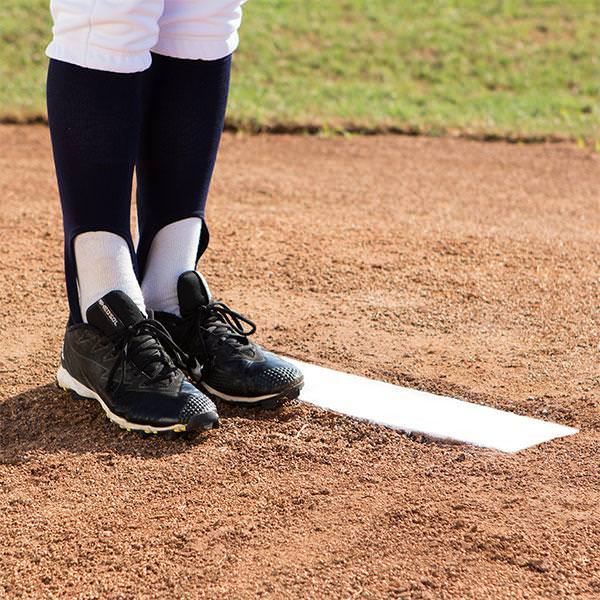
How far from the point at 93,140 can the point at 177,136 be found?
254mm

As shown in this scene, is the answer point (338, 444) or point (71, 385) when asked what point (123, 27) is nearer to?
point (71, 385)

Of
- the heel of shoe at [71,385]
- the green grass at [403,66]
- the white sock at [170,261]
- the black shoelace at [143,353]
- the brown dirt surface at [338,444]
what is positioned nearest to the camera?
the brown dirt surface at [338,444]

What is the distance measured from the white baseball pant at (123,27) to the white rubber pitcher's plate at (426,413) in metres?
0.88

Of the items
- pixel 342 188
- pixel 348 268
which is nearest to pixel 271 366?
pixel 348 268

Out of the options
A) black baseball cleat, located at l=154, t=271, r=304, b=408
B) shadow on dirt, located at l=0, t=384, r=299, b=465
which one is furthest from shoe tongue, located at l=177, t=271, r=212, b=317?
shadow on dirt, located at l=0, t=384, r=299, b=465

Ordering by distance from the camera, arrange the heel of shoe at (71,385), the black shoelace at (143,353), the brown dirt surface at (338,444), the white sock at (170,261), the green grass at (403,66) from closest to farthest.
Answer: the brown dirt surface at (338,444)
the black shoelace at (143,353)
the heel of shoe at (71,385)
the white sock at (170,261)
the green grass at (403,66)

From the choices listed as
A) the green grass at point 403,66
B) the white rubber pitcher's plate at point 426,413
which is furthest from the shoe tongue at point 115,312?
the green grass at point 403,66

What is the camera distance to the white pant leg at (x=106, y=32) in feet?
7.08

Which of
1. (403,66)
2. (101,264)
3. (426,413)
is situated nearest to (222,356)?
(101,264)

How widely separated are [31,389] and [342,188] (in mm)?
2553

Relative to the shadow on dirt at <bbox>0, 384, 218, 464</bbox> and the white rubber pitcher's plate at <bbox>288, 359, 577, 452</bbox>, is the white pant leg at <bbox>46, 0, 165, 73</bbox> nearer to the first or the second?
the shadow on dirt at <bbox>0, 384, 218, 464</bbox>

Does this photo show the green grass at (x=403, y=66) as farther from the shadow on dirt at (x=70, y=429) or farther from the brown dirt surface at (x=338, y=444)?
the shadow on dirt at (x=70, y=429)

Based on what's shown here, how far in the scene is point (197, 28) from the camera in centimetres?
238

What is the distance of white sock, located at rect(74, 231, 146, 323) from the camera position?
2.35m
